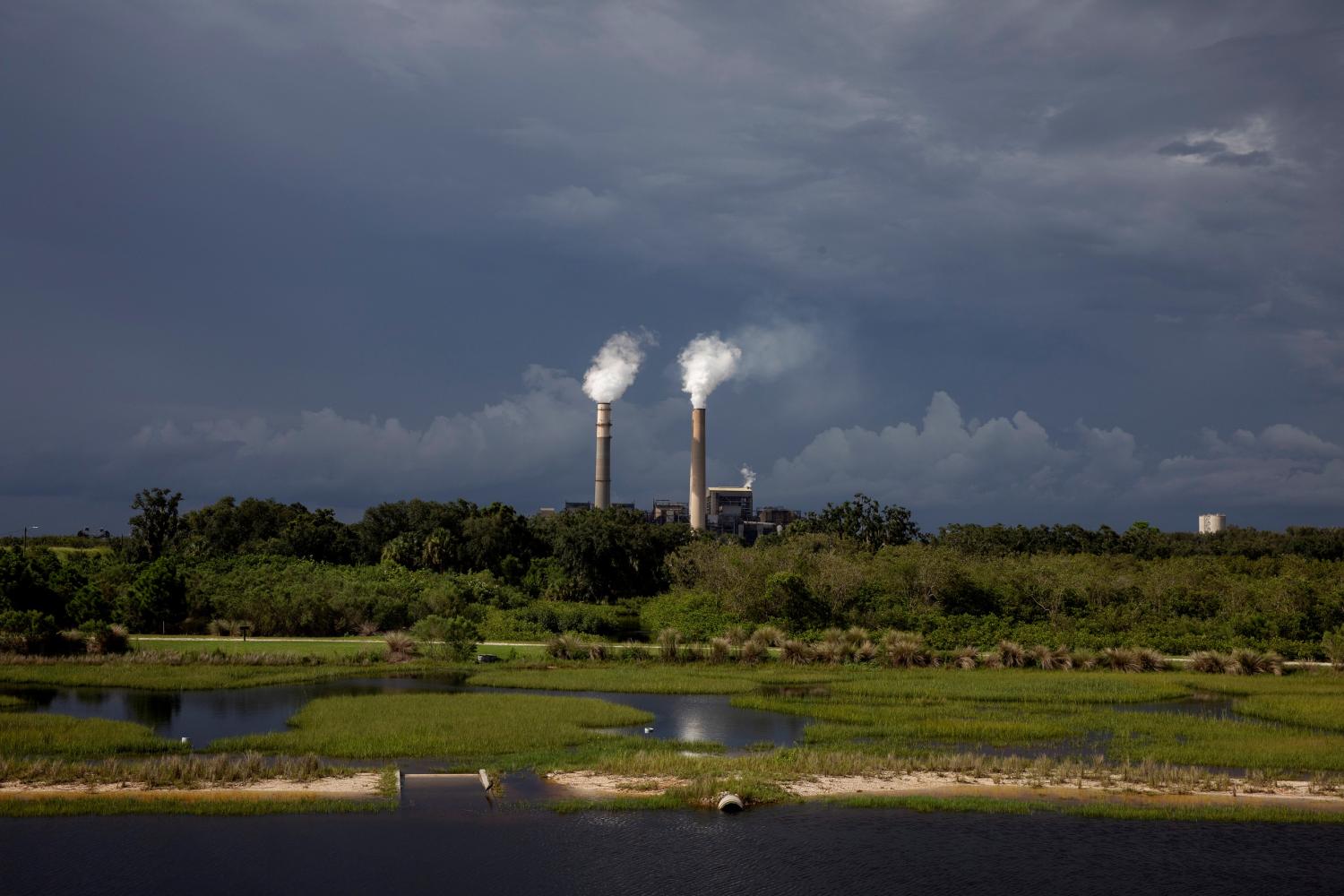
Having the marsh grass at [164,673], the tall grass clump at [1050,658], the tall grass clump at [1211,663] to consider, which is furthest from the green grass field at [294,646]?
the tall grass clump at [1211,663]

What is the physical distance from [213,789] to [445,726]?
31.7ft

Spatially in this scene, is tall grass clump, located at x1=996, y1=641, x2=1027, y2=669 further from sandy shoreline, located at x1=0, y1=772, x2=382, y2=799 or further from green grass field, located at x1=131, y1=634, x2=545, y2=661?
sandy shoreline, located at x1=0, y1=772, x2=382, y2=799

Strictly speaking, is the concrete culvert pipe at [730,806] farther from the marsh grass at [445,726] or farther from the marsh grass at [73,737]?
the marsh grass at [73,737]

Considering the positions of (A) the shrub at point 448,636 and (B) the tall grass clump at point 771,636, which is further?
(B) the tall grass clump at point 771,636

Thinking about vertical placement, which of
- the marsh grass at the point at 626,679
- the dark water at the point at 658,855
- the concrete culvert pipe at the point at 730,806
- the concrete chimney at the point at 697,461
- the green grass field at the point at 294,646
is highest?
the concrete chimney at the point at 697,461

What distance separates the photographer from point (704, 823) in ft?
85.6

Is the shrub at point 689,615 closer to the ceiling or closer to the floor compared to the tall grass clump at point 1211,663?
closer to the ceiling

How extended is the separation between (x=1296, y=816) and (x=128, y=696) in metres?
39.8

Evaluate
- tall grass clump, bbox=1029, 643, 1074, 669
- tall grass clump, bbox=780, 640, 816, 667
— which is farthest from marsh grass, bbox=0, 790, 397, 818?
tall grass clump, bbox=1029, 643, 1074, 669

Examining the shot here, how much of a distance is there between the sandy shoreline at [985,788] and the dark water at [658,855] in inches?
74.6

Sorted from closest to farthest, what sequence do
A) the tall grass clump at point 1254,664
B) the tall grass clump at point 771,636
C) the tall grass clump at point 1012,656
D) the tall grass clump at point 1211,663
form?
the tall grass clump at point 1254,664, the tall grass clump at point 1211,663, the tall grass clump at point 1012,656, the tall grass clump at point 771,636

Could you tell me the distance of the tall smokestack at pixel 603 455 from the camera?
123m

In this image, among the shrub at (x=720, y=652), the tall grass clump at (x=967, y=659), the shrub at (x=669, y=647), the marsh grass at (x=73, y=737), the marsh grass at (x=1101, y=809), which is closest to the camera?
the marsh grass at (x=1101, y=809)

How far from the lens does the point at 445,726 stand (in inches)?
1427
